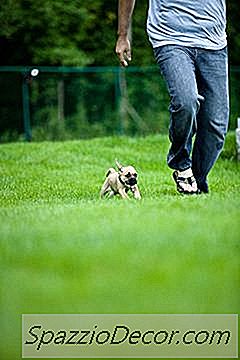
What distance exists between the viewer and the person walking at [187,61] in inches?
138

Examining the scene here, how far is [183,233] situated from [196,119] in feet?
5.13

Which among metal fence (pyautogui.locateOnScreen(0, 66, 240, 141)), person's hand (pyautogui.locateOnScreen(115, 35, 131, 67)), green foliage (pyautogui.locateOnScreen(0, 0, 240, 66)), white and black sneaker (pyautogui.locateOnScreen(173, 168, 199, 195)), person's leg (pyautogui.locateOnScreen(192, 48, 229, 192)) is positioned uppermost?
person's hand (pyautogui.locateOnScreen(115, 35, 131, 67))

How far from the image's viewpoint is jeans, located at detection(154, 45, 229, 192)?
3.48 metres

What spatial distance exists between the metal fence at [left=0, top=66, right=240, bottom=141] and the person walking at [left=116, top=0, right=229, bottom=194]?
6.56m

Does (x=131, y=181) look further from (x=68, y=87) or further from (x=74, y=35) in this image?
(x=74, y=35)

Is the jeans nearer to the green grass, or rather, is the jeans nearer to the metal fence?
the green grass

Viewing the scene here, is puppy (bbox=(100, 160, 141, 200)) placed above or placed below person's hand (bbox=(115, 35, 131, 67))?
below

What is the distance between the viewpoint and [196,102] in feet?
11.5

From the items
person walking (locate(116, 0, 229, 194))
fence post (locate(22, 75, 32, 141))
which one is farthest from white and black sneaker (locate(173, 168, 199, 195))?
fence post (locate(22, 75, 32, 141))

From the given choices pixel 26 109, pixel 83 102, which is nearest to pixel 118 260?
pixel 26 109

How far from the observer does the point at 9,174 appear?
15.3 feet

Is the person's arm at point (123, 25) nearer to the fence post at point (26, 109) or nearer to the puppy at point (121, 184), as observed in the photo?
the puppy at point (121, 184)

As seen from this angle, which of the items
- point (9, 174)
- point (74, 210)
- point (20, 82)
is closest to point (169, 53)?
point (74, 210)

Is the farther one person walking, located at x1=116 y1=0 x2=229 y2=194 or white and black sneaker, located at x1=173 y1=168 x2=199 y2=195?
white and black sneaker, located at x1=173 y1=168 x2=199 y2=195
